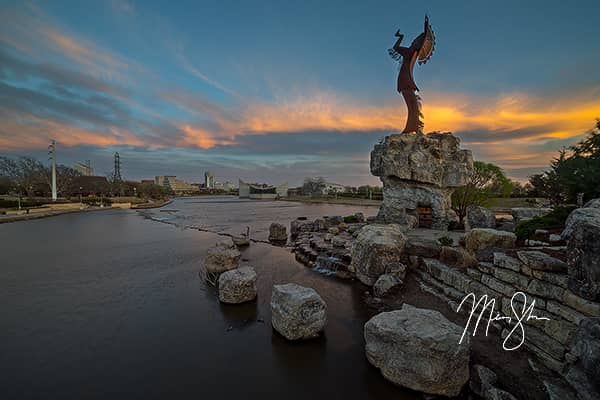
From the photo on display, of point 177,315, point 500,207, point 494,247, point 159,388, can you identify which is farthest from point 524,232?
point 500,207

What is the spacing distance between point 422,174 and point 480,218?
4.59 metres

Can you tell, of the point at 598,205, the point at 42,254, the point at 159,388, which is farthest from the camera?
the point at 42,254

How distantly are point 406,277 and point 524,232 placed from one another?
12.9ft

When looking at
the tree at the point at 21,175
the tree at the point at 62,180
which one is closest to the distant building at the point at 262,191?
the tree at the point at 62,180

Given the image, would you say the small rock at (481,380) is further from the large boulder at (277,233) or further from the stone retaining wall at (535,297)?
the large boulder at (277,233)

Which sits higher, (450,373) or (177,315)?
(450,373)

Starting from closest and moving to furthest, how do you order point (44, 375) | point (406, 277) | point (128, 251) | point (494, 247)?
point (44, 375), point (494, 247), point (406, 277), point (128, 251)

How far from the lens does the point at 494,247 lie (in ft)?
24.3

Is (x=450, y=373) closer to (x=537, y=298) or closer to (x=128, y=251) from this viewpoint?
(x=537, y=298)

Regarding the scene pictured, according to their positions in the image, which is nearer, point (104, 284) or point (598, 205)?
point (598, 205)

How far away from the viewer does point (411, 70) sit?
18188 mm

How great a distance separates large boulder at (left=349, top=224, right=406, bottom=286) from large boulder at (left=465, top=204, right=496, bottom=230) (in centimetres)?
733

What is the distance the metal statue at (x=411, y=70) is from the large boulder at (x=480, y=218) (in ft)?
24.1

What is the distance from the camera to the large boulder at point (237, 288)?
314 inches
